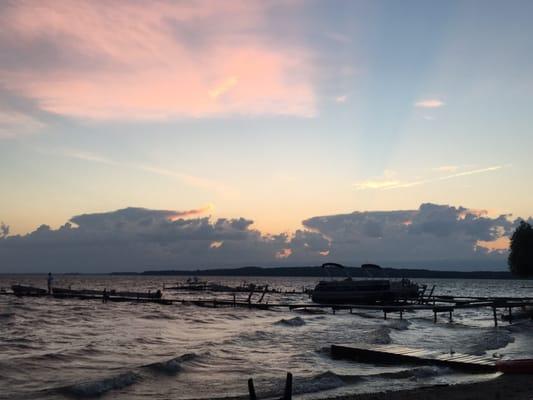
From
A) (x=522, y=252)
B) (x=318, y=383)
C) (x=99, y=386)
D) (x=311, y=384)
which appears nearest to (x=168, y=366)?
(x=99, y=386)

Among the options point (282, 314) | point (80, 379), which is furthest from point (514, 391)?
point (282, 314)

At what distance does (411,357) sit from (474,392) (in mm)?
6885

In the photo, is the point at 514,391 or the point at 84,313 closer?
the point at 514,391

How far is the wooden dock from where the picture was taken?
2016 cm

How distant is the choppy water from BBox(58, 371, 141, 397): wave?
0.04 m

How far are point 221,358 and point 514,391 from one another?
48.4 ft

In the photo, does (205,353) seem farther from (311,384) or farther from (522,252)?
(522,252)

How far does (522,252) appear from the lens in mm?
71562

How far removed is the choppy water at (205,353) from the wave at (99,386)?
0.14ft

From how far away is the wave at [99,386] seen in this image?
61.8 feet

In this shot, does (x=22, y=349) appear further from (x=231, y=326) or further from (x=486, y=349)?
(x=486, y=349)

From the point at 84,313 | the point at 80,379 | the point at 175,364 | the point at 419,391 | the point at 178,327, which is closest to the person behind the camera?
the point at 419,391

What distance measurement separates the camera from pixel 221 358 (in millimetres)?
26922

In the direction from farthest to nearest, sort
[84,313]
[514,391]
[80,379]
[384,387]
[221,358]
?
[84,313] → [221,358] → [80,379] → [384,387] → [514,391]
